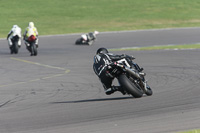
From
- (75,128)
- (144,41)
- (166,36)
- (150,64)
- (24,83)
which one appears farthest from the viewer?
(166,36)

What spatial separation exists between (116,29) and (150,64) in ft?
68.4

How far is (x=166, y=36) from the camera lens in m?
34.2

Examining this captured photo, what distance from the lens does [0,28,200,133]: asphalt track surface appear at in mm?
8867

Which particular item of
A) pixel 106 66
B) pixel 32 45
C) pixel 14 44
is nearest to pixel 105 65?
pixel 106 66

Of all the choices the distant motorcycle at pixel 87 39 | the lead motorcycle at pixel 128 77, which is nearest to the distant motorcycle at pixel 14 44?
the distant motorcycle at pixel 87 39

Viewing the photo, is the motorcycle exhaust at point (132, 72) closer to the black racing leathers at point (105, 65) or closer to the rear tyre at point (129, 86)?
the rear tyre at point (129, 86)

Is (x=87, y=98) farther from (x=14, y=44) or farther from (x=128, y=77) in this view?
(x=14, y=44)

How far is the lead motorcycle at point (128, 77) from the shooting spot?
11.3 meters

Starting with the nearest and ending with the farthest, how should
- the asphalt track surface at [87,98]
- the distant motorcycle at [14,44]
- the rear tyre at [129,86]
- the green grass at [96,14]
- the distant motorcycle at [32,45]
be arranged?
the asphalt track surface at [87,98]
the rear tyre at [129,86]
the distant motorcycle at [32,45]
the distant motorcycle at [14,44]
the green grass at [96,14]

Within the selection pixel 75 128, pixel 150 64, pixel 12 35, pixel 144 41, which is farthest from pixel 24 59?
pixel 75 128

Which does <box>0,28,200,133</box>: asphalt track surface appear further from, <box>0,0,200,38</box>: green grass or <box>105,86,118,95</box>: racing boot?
<box>0,0,200,38</box>: green grass

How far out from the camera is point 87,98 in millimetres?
12172

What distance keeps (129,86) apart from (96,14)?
3645cm

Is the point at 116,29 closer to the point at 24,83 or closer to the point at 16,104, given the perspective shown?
the point at 24,83
